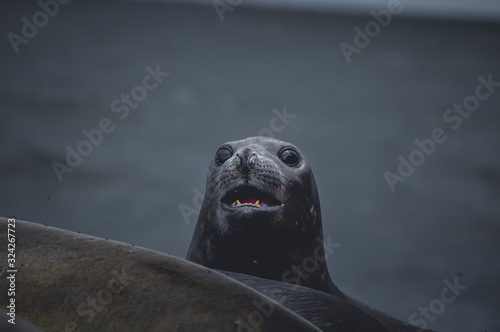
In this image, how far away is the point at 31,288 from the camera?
224 centimetres

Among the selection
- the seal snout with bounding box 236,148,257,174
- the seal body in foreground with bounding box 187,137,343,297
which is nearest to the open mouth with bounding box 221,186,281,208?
the seal body in foreground with bounding box 187,137,343,297

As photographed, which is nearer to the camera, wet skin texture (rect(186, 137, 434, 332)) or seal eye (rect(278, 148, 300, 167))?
wet skin texture (rect(186, 137, 434, 332))

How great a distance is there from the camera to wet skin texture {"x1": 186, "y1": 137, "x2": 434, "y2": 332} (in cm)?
460

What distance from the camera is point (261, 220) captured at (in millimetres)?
4559

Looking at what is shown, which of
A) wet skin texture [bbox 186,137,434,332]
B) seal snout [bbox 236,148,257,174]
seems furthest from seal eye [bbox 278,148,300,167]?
seal snout [bbox 236,148,257,174]

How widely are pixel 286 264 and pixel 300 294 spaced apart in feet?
3.74

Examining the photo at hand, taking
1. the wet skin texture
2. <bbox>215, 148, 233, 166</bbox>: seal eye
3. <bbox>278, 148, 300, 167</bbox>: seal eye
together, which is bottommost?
the wet skin texture

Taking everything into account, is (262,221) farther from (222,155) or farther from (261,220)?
(222,155)

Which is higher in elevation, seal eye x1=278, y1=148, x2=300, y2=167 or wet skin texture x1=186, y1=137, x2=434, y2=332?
seal eye x1=278, y1=148, x2=300, y2=167

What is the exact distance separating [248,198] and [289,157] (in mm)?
568

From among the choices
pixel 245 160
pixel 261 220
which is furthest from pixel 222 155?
pixel 261 220

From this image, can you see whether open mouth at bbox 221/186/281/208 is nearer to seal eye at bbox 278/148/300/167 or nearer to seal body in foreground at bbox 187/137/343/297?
seal body in foreground at bbox 187/137/343/297

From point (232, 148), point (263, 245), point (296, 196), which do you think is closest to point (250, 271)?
point (263, 245)

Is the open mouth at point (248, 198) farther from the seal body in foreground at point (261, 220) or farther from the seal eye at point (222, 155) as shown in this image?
the seal eye at point (222, 155)
